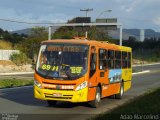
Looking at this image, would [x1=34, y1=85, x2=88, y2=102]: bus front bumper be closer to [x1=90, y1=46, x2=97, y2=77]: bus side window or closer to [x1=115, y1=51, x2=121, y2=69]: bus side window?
[x1=90, y1=46, x2=97, y2=77]: bus side window

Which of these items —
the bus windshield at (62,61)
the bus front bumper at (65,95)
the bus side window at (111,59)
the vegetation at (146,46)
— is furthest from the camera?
the vegetation at (146,46)

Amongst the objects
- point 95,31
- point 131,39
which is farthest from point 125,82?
point 131,39

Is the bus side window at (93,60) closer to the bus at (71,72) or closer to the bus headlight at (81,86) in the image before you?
the bus at (71,72)

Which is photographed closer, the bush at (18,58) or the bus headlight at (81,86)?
the bus headlight at (81,86)

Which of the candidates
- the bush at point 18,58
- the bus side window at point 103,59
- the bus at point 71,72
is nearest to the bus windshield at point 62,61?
the bus at point 71,72

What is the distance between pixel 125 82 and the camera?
23.2 m

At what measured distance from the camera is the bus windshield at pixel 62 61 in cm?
1672

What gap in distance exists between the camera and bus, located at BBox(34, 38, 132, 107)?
54.1 feet

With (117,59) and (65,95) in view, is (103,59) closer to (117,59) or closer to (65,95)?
(117,59)

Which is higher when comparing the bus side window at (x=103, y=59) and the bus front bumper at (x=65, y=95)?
the bus side window at (x=103, y=59)

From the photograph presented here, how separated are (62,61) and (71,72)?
600mm

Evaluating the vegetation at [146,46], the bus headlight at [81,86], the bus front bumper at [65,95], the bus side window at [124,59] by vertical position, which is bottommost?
the vegetation at [146,46]

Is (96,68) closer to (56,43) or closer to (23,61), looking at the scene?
(56,43)

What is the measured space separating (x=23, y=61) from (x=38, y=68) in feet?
153
